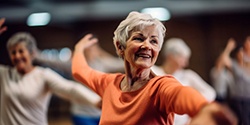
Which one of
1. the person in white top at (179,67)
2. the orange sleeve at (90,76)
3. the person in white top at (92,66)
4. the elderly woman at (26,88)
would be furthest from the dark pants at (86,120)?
the orange sleeve at (90,76)

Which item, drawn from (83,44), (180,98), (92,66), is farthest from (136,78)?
(92,66)

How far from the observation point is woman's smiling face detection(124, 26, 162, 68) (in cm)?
140

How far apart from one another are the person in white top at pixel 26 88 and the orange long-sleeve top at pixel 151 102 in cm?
82

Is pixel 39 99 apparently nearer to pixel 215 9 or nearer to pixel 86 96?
pixel 86 96

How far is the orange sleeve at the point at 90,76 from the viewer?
5.69ft

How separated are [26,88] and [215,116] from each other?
1584mm

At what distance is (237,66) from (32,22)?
475cm

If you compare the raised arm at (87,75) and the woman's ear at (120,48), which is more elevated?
the woman's ear at (120,48)

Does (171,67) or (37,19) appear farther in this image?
(37,19)

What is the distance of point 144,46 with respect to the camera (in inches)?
55.1

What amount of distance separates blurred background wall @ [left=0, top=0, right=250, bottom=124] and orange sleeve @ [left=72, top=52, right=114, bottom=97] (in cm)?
553

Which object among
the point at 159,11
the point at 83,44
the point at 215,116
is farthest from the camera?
the point at 159,11

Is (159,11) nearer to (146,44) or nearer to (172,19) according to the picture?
(172,19)

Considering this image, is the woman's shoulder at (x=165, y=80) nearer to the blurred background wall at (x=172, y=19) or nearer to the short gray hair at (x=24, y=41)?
the short gray hair at (x=24, y=41)
